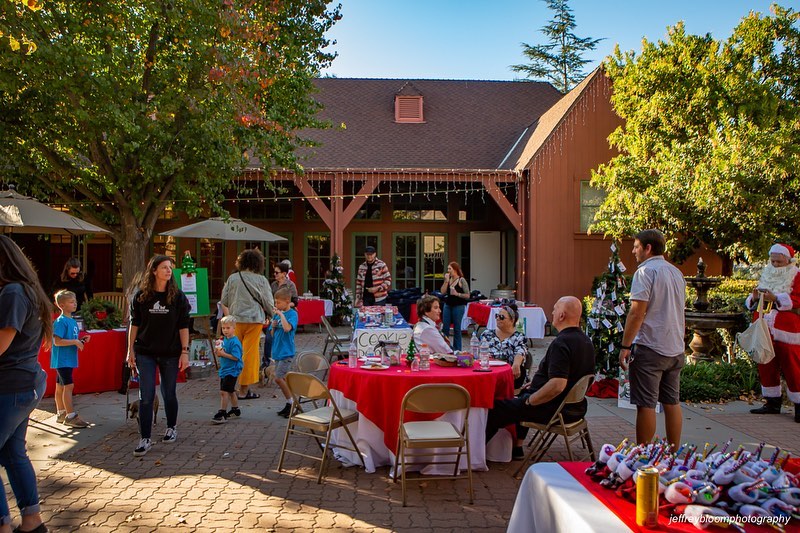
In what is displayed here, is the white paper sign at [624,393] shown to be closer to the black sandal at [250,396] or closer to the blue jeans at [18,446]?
the black sandal at [250,396]

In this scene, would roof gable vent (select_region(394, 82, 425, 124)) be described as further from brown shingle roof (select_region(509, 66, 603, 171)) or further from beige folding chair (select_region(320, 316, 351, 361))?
beige folding chair (select_region(320, 316, 351, 361))

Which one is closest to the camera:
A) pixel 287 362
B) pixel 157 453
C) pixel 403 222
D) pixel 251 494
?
pixel 251 494

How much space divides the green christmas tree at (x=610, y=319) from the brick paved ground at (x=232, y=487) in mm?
1496

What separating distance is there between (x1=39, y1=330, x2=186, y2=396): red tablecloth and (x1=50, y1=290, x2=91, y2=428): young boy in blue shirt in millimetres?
1341

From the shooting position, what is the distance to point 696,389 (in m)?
7.57

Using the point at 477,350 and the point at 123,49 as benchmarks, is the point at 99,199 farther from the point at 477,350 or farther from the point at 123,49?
the point at 477,350

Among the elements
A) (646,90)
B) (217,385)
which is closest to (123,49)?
(217,385)

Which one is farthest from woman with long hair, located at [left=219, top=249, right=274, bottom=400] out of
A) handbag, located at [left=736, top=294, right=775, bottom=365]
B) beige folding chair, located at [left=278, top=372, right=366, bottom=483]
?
handbag, located at [left=736, top=294, right=775, bottom=365]

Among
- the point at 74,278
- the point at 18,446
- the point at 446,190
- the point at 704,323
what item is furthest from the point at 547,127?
the point at 18,446

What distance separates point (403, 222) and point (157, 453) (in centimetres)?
1309

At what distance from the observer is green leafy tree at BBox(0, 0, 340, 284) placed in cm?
947

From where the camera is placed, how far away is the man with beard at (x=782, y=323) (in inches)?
263

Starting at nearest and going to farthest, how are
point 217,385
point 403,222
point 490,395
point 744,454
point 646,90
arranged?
1. point 744,454
2. point 490,395
3. point 217,385
4. point 646,90
5. point 403,222

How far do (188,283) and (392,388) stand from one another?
5560 mm
